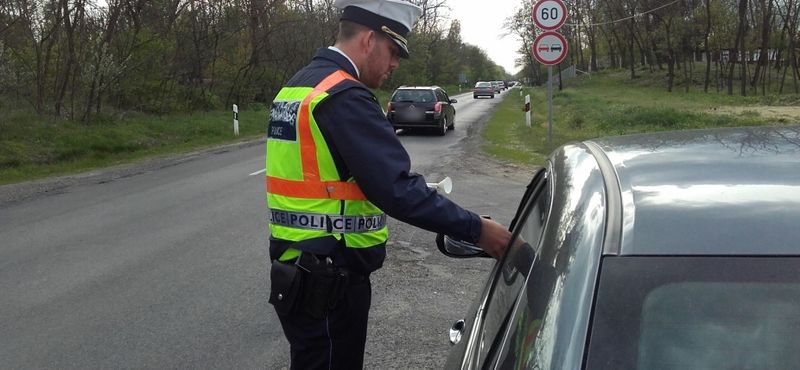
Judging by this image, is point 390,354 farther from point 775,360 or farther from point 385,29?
point 775,360

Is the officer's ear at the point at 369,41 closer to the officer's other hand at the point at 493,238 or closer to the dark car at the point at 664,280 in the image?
the officer's other hand at the point at 493,238

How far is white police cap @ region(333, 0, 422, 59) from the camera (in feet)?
7.88

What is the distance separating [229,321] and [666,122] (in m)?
18.3

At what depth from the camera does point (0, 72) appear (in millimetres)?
16812

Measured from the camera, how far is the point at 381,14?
2.40 meters

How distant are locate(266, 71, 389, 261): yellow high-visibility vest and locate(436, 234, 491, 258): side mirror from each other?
1.07 feet

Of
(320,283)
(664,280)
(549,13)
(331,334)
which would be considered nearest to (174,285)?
(331,334)

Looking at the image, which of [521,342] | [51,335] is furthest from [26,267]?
[521,342]

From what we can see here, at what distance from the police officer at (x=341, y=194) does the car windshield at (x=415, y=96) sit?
18379 mm

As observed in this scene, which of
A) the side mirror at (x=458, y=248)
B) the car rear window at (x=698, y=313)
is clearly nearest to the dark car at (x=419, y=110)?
the side mirror at (x=458, y=248)

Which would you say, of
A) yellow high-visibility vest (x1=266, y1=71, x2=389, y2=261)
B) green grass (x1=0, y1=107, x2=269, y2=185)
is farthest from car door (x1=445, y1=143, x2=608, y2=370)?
green grass (x1=0, y1=107, x2=269, y2=185)

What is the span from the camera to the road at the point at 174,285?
4285 mm

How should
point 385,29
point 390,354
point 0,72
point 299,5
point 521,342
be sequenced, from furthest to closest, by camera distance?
point 299,5 → point 0,72 → point 390,354 → point 385,29 → point 521,342

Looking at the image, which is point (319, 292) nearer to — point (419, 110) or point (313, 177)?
point (313, 177)
